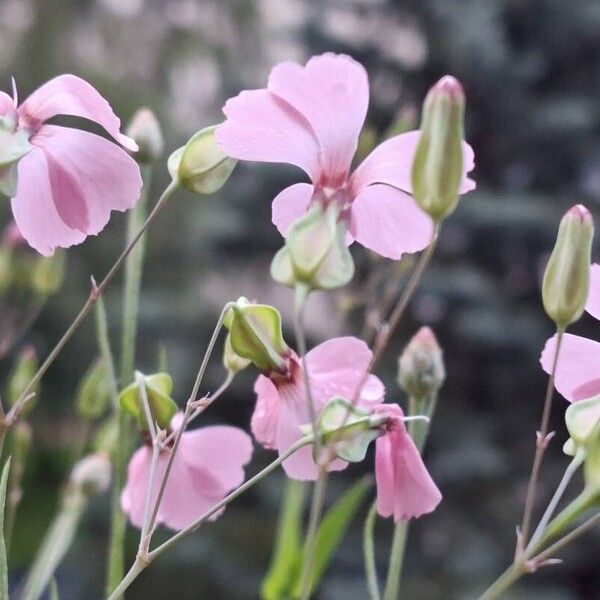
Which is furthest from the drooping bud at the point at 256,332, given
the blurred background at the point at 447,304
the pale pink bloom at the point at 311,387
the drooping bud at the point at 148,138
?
the blurred background at the point at 447,304

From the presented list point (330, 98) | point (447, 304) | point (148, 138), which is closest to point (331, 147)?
point (330, 98)

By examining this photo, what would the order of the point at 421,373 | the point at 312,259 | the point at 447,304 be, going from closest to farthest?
the point at 312,259
the point at 421,373
the point at 447,304

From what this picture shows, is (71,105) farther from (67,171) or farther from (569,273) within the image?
(569,273)

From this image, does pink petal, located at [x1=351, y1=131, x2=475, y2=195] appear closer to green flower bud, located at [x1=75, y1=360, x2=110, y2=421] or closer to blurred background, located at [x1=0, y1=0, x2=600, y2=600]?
green flower bud, located at [x1=75, y1=360, x2=110, y2=421]

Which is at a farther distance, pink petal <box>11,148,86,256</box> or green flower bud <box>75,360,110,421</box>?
green flower bud <box>75,360,110,421</box>

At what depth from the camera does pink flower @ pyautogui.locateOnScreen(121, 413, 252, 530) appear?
0.27m

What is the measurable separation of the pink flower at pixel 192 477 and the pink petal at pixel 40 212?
0.22ft

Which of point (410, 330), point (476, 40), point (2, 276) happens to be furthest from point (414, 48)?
point (2, 276)

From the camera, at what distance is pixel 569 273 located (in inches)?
8.2

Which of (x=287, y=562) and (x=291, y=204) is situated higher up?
(x=291, y=204)

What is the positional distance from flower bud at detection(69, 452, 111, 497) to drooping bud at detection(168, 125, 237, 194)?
0.56 ft

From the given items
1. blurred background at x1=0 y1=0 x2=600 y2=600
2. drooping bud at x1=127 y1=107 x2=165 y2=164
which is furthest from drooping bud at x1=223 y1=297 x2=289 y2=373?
blurred background at x1=0 y1=0 x2=600 y2=600

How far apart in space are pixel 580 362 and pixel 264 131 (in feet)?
0.34

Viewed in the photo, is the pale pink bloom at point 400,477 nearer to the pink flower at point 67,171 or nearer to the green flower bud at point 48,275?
the pink flower at point 67,171
